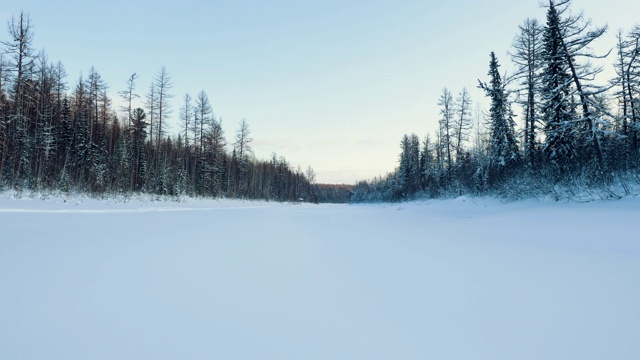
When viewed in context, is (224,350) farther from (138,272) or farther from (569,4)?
(569,4)

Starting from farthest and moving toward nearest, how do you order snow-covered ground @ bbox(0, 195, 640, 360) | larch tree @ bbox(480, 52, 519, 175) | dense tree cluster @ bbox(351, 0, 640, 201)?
larch tree @ bbox(480, 52, 519, 175), dense tree cluster @ bbox(351, 0, 640, 201), snow-covered ground @ bbox(0, 195, 640, 360)

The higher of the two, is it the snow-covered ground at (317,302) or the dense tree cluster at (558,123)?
the dense tree cluster at (558,123)

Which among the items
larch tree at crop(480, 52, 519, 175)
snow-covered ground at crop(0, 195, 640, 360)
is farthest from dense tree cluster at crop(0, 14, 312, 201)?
larch tree at crop(480, 52, 519, 175)

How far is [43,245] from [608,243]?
6.95 m

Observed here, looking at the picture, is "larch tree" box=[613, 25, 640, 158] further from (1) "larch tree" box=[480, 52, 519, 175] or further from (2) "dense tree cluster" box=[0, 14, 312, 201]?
(2) "dense tree cluster" box=[0, 14, 312, 201]

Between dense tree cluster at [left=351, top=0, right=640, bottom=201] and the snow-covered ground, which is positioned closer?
the snow-covered ground

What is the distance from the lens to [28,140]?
19.5 metres

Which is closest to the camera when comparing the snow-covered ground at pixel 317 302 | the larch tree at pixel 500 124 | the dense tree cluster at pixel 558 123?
the snow-covered ground at pixel 317 302


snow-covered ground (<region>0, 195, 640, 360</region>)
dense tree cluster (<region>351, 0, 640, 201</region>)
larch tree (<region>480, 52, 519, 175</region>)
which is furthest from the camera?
larch tree (<region>480, 52, 519, 175</region>)

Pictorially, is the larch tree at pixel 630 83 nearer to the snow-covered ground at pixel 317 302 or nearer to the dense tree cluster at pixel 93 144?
the snow-covered ground at pixel 317 302

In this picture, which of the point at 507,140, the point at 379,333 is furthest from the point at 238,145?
the point at 379,333

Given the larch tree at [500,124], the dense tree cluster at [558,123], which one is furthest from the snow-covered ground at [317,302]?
the larch tree at [500,124]

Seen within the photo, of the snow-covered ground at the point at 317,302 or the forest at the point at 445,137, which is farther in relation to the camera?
the forest at the point at 445,137

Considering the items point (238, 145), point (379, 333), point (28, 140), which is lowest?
point (379, 333)
